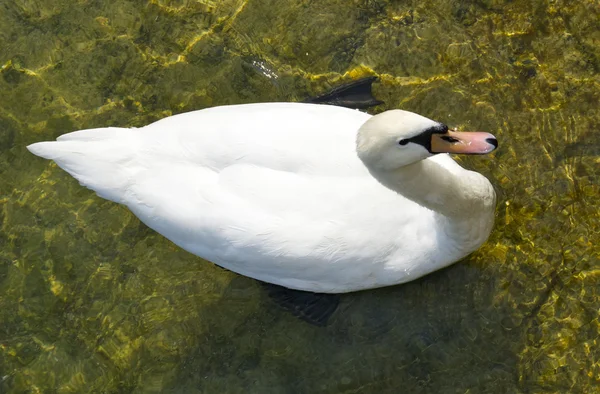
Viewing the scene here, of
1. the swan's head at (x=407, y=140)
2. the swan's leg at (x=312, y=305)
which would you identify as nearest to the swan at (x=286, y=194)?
the swan's head at (x=407, y=140)

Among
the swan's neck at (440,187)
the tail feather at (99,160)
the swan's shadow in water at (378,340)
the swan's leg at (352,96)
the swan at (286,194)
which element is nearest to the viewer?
the swan's neck at (440,187)

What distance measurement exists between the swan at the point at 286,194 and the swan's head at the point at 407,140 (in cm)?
20

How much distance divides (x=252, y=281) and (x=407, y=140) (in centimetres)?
219

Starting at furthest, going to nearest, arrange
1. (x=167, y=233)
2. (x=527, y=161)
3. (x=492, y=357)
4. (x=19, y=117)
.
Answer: (x=19, y=117), (x=527, y=161), (x=492, y=357), (x=167, y=233)

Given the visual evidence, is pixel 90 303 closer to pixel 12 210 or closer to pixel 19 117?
pixel 12 210

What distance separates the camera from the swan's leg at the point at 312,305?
4.80 metres

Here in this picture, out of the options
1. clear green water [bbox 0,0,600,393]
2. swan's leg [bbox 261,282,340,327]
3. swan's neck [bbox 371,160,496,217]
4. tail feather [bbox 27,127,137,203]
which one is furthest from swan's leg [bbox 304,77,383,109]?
tail feather [bbox 27,127,137,203]


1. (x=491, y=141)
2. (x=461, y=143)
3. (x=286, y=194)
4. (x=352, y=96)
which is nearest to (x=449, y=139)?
A: (x=461, y=143)

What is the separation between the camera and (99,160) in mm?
4098

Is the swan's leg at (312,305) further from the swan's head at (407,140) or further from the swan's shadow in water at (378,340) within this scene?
the swan's head at (407,140)

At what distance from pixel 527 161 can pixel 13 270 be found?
4.04 metres

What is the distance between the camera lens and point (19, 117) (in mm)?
5605

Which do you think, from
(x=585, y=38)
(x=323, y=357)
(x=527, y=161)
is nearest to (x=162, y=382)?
(x=323, y=357)

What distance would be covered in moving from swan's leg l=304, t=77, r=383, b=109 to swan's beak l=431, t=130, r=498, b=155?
6.57 ft
